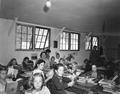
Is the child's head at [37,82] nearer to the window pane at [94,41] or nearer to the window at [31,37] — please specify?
the window at [31,37]

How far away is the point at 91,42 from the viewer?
112 centimetres

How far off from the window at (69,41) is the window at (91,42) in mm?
83

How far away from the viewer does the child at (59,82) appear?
43.8 inches

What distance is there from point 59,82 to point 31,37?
0.44 meters

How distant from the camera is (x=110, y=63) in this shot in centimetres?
106

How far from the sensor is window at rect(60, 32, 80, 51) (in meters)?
1.10

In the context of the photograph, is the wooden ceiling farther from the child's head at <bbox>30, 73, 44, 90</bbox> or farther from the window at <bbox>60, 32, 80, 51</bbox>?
the child's head at <bbox>30, 73, 44, 90</bbox>

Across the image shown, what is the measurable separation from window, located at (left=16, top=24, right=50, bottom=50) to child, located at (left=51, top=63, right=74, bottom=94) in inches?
9.5

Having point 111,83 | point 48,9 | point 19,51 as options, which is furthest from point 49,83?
point 48,9

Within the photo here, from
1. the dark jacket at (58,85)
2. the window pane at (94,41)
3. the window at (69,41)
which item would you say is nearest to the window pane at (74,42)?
the window at (69,41)

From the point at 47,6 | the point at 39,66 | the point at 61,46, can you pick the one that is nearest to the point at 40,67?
the point at 39,66

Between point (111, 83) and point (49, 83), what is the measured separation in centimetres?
51

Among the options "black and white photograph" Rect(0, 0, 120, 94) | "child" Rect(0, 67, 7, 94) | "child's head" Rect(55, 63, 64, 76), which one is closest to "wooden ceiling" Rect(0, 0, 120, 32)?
"black and white photograph" Rect(0, 0, 120, 94)

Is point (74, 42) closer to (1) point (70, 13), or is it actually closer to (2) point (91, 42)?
(2) point (91, 42)
